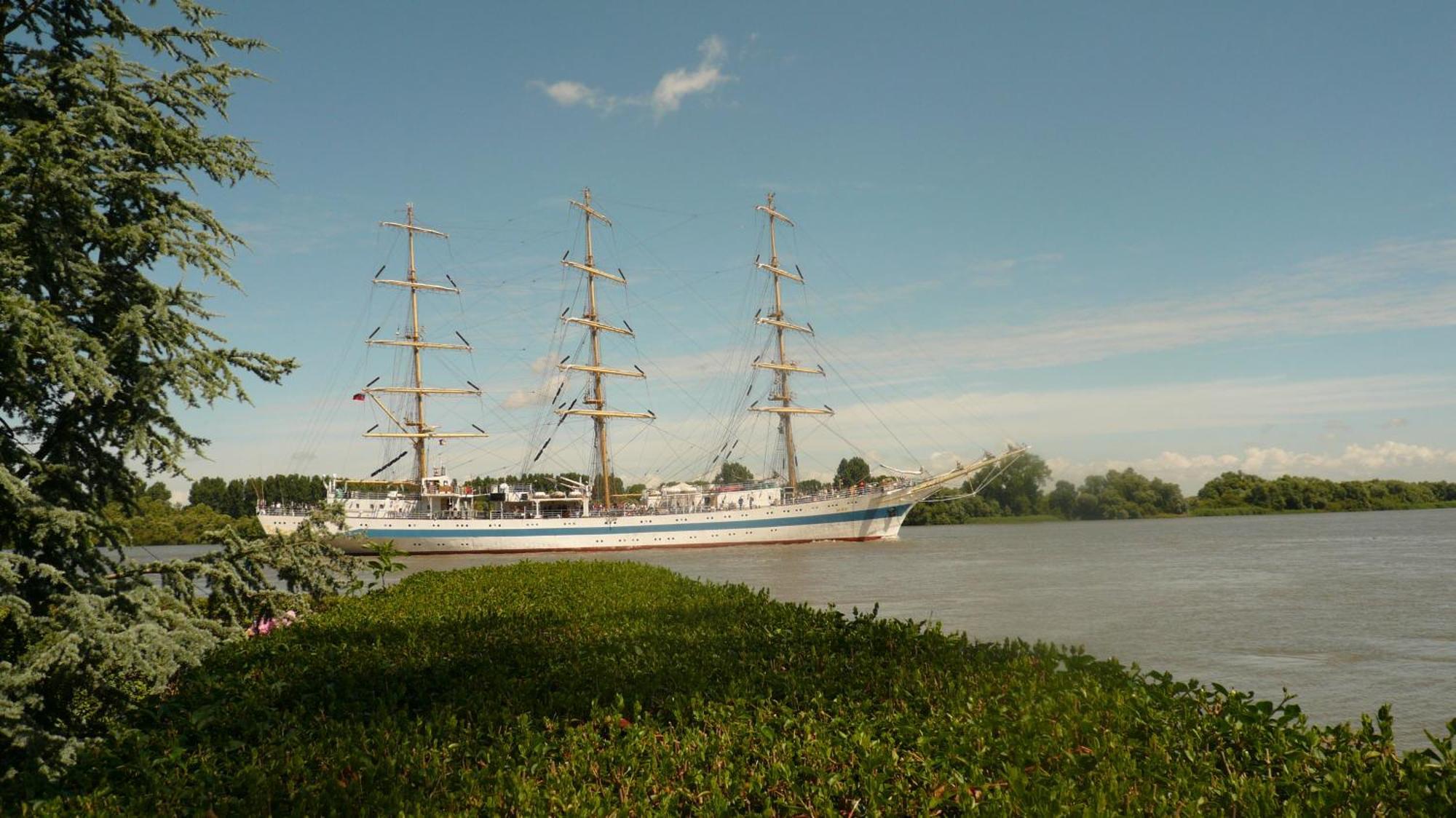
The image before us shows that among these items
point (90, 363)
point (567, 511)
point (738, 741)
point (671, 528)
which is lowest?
point (671, 528)

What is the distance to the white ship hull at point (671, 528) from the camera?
61719 millimetres

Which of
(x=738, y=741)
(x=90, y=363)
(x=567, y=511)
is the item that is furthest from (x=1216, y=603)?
(x=567, y=511)

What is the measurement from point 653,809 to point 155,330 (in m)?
6.61

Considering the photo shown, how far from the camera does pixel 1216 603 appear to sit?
62.8 feet

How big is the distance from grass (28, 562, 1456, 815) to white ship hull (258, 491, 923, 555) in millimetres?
55458

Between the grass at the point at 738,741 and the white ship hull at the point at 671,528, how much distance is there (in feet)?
182

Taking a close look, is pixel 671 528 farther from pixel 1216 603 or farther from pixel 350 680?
pixel 350 680

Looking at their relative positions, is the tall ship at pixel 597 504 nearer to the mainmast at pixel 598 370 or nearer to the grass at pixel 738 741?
the mainmast at pixel 598 370

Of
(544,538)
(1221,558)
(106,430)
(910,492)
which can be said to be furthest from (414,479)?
(106,430)

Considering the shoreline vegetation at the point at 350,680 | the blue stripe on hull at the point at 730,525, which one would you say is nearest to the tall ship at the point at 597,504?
the blue stripe on hull at the point at 730,525

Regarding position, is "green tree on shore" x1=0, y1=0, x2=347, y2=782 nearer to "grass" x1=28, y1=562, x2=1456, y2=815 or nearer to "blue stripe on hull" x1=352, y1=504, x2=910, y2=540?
"grass" x1=28, y1=562, x2=1456, y2=815

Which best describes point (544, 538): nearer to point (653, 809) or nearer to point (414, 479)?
point (414, 479)

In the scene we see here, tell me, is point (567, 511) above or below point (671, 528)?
above

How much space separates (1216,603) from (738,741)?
1815 cm
